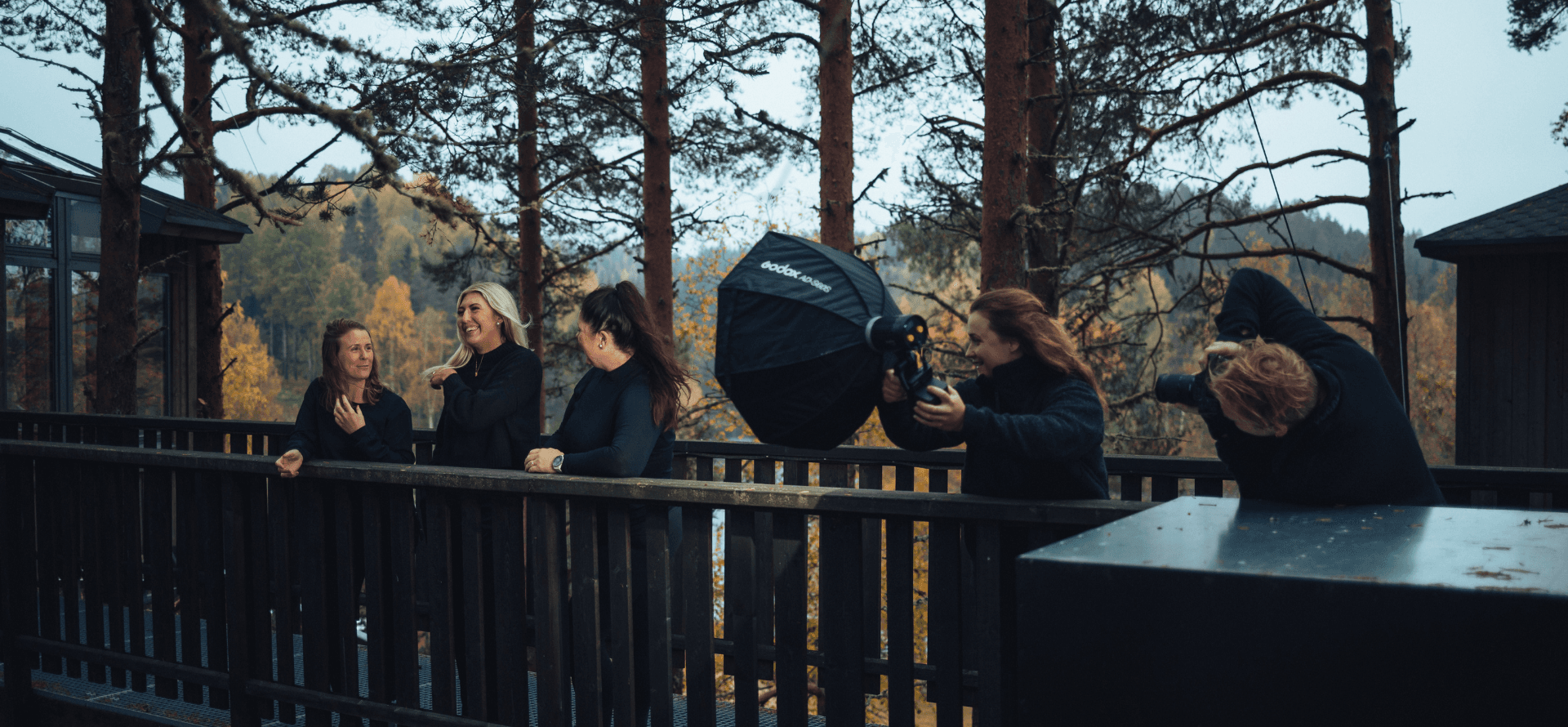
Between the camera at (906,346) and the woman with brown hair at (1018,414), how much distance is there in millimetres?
33

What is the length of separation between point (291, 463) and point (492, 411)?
0.67m

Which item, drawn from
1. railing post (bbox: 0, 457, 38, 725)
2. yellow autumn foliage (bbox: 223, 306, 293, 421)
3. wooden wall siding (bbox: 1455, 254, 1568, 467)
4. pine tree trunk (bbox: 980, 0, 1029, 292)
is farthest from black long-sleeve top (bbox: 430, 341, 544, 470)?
yellow autumn foliage (bbox: 223, 306, 293, 421)

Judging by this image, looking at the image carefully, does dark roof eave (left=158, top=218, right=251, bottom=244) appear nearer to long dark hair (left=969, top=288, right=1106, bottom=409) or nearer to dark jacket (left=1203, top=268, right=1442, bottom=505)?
long dark hair (left=969, top=288, right=1106, bottom=409)

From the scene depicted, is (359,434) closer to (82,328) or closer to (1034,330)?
(1034,330)

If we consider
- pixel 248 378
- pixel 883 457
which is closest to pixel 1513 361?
pixel 883 457

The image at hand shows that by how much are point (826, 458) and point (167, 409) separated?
33.2ft

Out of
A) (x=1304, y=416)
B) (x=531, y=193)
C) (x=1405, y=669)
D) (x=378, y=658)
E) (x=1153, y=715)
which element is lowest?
(x=378, y=658)

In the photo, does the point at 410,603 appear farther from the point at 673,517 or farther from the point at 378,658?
the point at 673,517

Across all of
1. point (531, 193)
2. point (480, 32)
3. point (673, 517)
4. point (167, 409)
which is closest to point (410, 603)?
point (673, 517)

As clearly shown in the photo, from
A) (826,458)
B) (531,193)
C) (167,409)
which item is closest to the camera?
(826,458)

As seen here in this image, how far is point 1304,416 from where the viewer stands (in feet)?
6.93

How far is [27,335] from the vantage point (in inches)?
377

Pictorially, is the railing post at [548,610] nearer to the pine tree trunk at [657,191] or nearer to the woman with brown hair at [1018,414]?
the woman with brown hair at [1018,414]

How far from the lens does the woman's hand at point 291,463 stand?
3.24m
